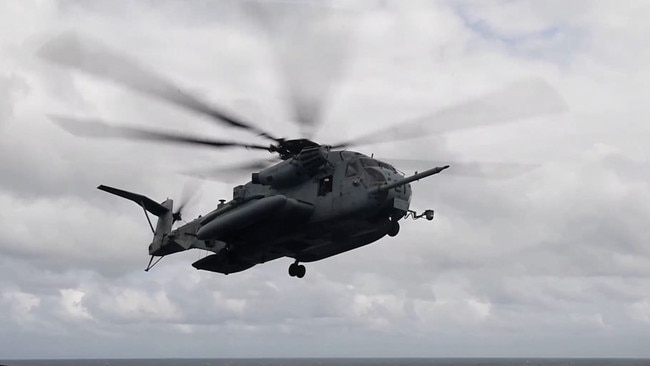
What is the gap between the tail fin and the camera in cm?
3241

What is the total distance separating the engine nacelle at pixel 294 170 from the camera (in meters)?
26.3

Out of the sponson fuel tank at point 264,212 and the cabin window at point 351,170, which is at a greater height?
the cabin window at point 351,170

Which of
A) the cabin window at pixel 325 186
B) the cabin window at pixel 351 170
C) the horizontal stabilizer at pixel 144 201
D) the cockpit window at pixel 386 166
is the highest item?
the horizontal stabilizer at pixel 144 201

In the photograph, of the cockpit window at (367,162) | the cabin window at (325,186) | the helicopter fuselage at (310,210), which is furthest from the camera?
the cabin window at (325,186)

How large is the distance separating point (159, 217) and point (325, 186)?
37.6 ft

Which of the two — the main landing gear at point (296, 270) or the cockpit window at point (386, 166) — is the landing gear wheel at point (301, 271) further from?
the cockpit window at point (386, 166)

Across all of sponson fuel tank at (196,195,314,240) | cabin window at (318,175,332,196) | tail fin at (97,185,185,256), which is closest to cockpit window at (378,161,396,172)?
cabin window at (318,175,332,196)

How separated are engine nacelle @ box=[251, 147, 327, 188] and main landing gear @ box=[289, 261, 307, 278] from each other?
3.82 m

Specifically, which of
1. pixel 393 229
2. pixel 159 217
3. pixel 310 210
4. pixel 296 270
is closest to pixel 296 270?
pixel 296 270

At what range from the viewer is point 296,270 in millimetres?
29094

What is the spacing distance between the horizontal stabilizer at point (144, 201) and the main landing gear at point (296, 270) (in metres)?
8.34

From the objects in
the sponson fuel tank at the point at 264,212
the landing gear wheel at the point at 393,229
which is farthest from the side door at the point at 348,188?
the landing gear wheel at the point at 393,229

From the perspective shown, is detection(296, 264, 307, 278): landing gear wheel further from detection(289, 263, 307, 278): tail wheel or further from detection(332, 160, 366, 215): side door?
detection(332, 160, 366, 215): side door

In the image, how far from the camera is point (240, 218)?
2653 centimetres
